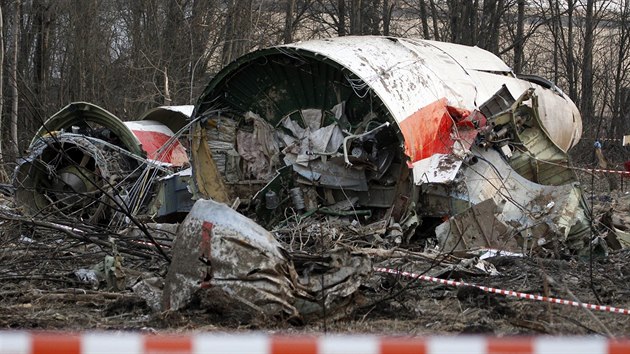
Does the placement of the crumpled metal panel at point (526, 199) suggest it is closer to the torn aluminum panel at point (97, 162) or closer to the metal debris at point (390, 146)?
the metal debris at point (390, 146)

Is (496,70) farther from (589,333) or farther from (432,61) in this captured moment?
(589,333)

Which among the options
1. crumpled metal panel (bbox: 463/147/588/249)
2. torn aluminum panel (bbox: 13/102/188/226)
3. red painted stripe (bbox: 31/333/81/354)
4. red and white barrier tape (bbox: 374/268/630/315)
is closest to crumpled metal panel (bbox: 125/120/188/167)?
torn aluminum panel (bbox: 13/102/188/226)

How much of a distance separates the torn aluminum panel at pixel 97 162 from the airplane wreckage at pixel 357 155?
0.03 metres

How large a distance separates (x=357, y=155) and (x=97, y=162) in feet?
14.0

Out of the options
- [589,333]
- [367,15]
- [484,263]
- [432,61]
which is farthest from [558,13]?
[589,333]

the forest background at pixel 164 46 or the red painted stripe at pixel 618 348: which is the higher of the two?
the forest background at pixel 164 46

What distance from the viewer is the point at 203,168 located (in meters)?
12.8

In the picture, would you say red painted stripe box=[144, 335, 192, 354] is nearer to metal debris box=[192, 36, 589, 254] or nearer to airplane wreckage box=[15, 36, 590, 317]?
airplane wreckage box=[15, 36, 590, 317]

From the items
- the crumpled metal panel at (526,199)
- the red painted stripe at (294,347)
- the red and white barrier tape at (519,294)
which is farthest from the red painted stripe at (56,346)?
the crumpled metal panel at (526,199)

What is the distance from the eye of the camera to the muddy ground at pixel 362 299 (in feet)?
19.8

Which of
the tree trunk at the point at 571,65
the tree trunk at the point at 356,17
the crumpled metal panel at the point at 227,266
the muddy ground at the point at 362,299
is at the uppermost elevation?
the tree trunk at the point at 356,17

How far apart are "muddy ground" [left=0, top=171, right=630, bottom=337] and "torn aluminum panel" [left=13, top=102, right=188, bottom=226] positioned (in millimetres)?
3063

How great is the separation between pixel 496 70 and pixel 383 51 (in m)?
3.26

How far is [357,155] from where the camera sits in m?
10.9
